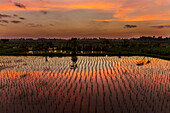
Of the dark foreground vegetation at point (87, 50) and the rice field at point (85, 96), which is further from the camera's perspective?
the dark foreground vegetation at point (87, 50)

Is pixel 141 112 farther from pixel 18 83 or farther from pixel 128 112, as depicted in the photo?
pixel 18 83

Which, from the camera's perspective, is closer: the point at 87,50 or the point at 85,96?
the point at 85,96

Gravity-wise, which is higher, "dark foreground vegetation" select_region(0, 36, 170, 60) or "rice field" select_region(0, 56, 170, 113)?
"dark foreground vegetation" select_region(0, 36, 170, 60)

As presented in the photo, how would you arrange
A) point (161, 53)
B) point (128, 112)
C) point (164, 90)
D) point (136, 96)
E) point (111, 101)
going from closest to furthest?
point (128, 112)
point (111, 101)
point (136, 96)
point (164, 90)
point (161, 53)

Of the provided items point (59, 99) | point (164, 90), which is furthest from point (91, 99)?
point (164, 90)

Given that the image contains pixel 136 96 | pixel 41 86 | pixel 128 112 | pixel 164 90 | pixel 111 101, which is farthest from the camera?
pixel 41 86

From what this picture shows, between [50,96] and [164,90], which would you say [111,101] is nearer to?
[50,96]

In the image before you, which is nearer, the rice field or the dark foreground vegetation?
the rice field

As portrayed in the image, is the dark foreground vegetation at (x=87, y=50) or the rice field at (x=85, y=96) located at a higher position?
the dark foreground vegetation at (x=87, y=50)

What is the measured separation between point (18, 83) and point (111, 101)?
8413mm

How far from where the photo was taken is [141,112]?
737cm

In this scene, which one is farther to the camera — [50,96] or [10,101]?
[50,96]

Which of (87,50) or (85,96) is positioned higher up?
(87,50)

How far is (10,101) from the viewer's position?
8.78 meters
